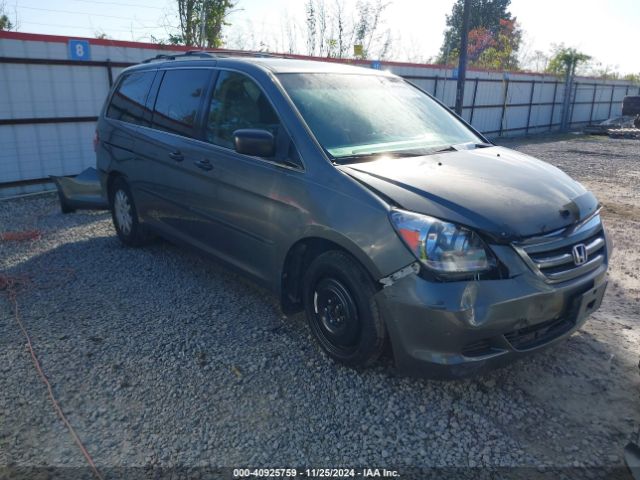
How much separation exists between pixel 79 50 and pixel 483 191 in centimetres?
808

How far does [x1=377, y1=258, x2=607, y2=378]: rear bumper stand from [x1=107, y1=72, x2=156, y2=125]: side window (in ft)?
11.0

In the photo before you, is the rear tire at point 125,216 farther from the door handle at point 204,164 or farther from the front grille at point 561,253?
the front grille at point 561,253

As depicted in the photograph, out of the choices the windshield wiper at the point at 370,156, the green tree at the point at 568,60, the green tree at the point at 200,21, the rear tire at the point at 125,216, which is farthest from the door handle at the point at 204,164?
the green tree at the point at 568,60

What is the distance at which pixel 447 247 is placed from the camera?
264 centimetres

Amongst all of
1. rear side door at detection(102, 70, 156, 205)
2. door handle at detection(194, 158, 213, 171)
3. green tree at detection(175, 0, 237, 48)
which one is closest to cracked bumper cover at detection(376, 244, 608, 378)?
door handle at detection(194, 158, 213, 171)

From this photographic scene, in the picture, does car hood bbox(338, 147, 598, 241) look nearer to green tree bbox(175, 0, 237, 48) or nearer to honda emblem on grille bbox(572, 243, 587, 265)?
honda emblem on grille bbox(572, 243, 587, 265)

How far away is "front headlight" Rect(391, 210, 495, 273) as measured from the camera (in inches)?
103

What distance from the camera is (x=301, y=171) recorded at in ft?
10.7

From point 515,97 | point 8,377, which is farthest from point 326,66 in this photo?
point 515,97

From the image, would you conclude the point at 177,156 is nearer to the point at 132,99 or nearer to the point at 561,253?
the point at 132,99

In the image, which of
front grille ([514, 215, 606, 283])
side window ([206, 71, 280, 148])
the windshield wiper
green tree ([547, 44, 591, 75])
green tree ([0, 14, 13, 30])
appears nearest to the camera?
front grille ([514, 215, 606, 283])

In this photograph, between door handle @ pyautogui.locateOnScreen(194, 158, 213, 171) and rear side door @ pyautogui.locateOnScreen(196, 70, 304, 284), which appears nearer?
rear side door @ pyautogui.locateOnScreen(196, 70, 304, 284)

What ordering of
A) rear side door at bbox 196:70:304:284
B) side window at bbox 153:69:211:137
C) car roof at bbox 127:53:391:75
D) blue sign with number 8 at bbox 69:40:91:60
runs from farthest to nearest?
blue sign with number 8 at bbox 69:40:91:60, side window at bbox 153:69:211:137, car roof at bbox 127:53:391:75, rear side door at bbox 196:70:304:284

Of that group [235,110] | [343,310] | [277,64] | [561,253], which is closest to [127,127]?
[235,110]
